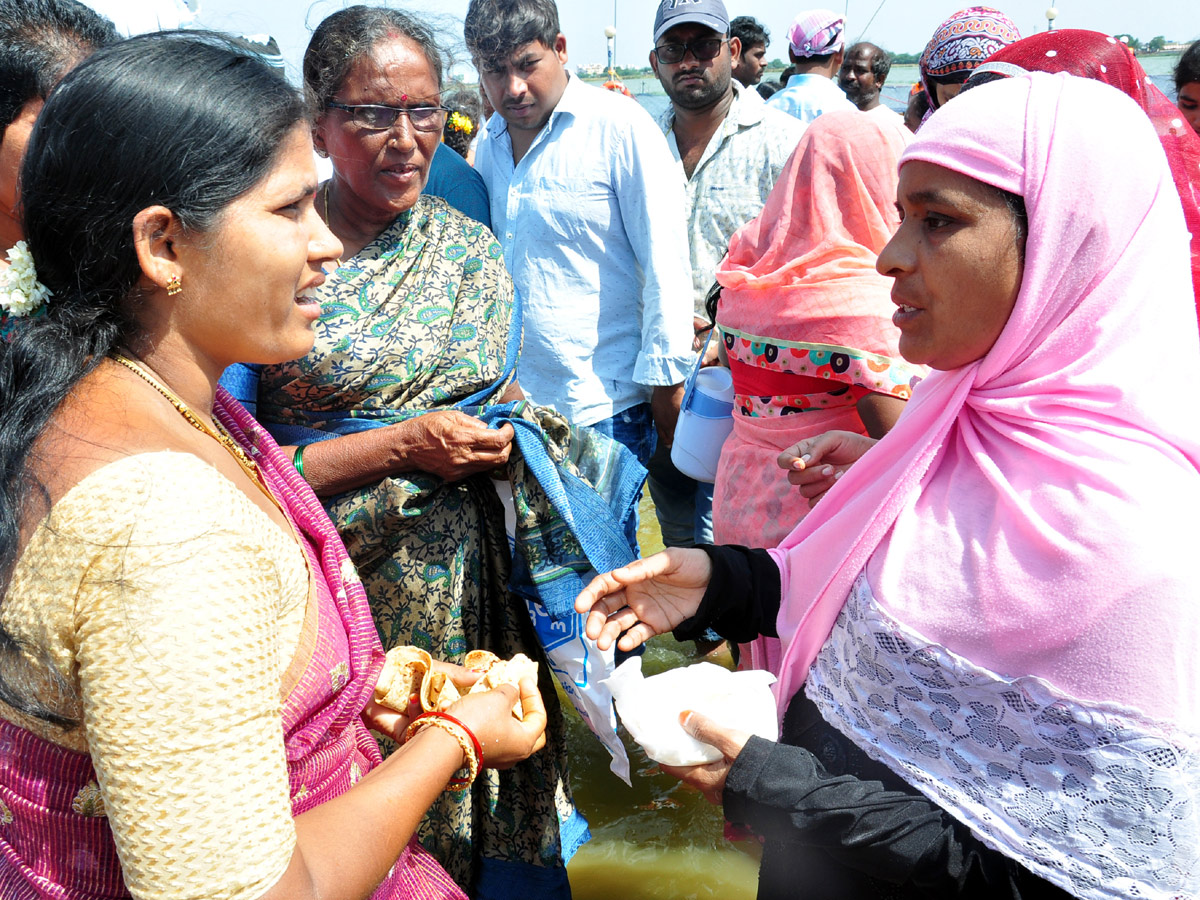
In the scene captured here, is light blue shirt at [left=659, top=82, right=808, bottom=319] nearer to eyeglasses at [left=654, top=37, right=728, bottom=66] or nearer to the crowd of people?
eyeglasses at [left=654, top=37, right=728, bottom=66]

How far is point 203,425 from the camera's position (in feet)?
4.61

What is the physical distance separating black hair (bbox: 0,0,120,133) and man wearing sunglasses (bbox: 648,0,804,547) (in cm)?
282

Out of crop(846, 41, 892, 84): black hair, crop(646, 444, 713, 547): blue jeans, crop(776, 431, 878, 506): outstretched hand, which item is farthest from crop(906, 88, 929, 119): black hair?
crop(776, 431, 878, 506): outstretched hand

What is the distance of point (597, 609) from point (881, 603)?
679mm

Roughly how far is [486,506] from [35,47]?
147 centimetres

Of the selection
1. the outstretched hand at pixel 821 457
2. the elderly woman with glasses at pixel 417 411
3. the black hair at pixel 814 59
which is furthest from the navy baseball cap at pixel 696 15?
the outstretched hand at pixel 821 457

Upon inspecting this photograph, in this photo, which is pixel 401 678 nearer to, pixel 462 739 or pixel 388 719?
pixel 388 719

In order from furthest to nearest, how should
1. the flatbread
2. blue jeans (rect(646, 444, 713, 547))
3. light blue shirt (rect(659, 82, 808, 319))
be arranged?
1. light blue shirt (rect(659, 82, 808, 319))
2. blue jeans (rect(646, 444, 713, 547))
3. the flatbread

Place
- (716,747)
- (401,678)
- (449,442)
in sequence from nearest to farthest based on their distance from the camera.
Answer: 1. (716,747)
2. (401,678)
3. (449,442)

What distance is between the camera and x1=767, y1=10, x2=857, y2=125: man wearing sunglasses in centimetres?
613

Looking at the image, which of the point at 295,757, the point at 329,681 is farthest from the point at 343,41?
the point at 295,757

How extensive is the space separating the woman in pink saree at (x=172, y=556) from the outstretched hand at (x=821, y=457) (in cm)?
111

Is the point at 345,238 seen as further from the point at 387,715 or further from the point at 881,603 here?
the point at 881,603

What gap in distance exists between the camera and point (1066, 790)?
1.39 m
